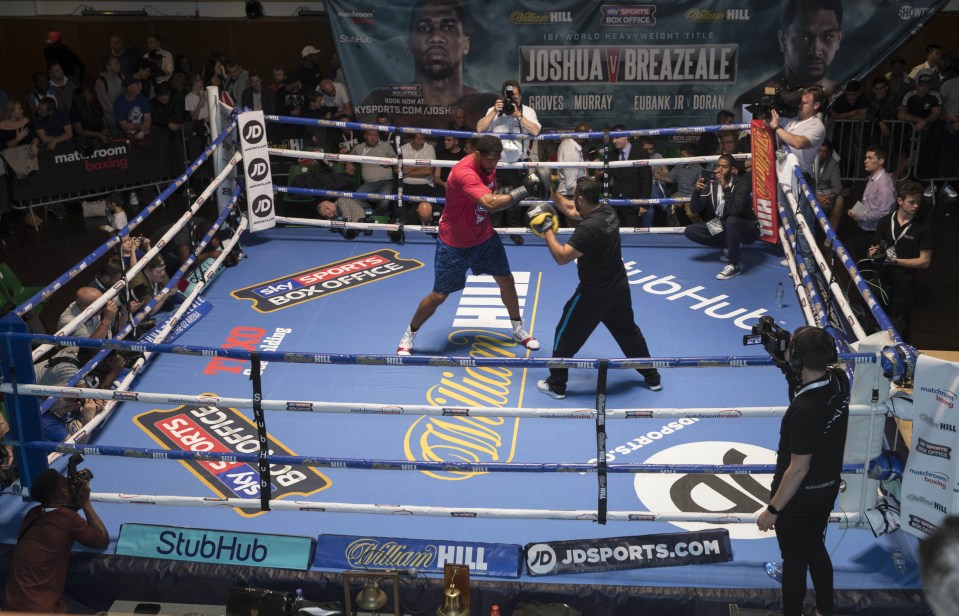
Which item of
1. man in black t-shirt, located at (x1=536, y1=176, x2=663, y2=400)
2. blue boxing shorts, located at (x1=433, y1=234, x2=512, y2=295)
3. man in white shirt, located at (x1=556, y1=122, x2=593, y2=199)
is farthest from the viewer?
man in white shirt, located at (x1=556, y1=122, x2=593, y2=199)

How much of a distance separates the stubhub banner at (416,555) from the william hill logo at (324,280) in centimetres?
321

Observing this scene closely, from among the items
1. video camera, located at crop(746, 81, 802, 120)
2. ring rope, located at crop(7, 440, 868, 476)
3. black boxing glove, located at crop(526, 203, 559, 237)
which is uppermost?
video camera, located at crop(746, 81, 802, 120)

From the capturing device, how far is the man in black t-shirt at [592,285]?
5.96m

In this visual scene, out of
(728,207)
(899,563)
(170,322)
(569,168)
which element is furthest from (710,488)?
(569,168)

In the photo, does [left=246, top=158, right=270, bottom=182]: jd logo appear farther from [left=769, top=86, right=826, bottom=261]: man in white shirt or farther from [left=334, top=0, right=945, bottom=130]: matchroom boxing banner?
[left=769, top=86, right=826, bottom=261]: man in white shirt

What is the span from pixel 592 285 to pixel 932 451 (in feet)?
7.67

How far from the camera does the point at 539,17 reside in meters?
11.4

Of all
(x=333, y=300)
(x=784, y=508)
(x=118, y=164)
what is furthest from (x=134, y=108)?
(x=784, y=508)

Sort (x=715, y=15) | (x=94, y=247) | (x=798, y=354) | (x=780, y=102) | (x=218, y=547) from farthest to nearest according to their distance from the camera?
(x=715, y=15) < (x=94, y=247) < (x=780, y=102) < (x=218, y=547) < (x=798, y=354)

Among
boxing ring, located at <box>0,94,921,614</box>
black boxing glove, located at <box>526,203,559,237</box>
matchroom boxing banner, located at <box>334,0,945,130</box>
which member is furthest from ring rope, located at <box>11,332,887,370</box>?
matchroom boxing banner, located at <box>334,0,945,130</box>

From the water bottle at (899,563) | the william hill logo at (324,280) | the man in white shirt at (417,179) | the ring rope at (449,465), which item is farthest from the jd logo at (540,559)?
the man in white shirt at (417,179)

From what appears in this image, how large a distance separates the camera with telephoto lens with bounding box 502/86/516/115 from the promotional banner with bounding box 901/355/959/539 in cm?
508

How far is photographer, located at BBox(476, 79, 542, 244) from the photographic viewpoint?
28.9 feet

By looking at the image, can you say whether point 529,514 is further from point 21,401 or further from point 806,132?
point 806,132
